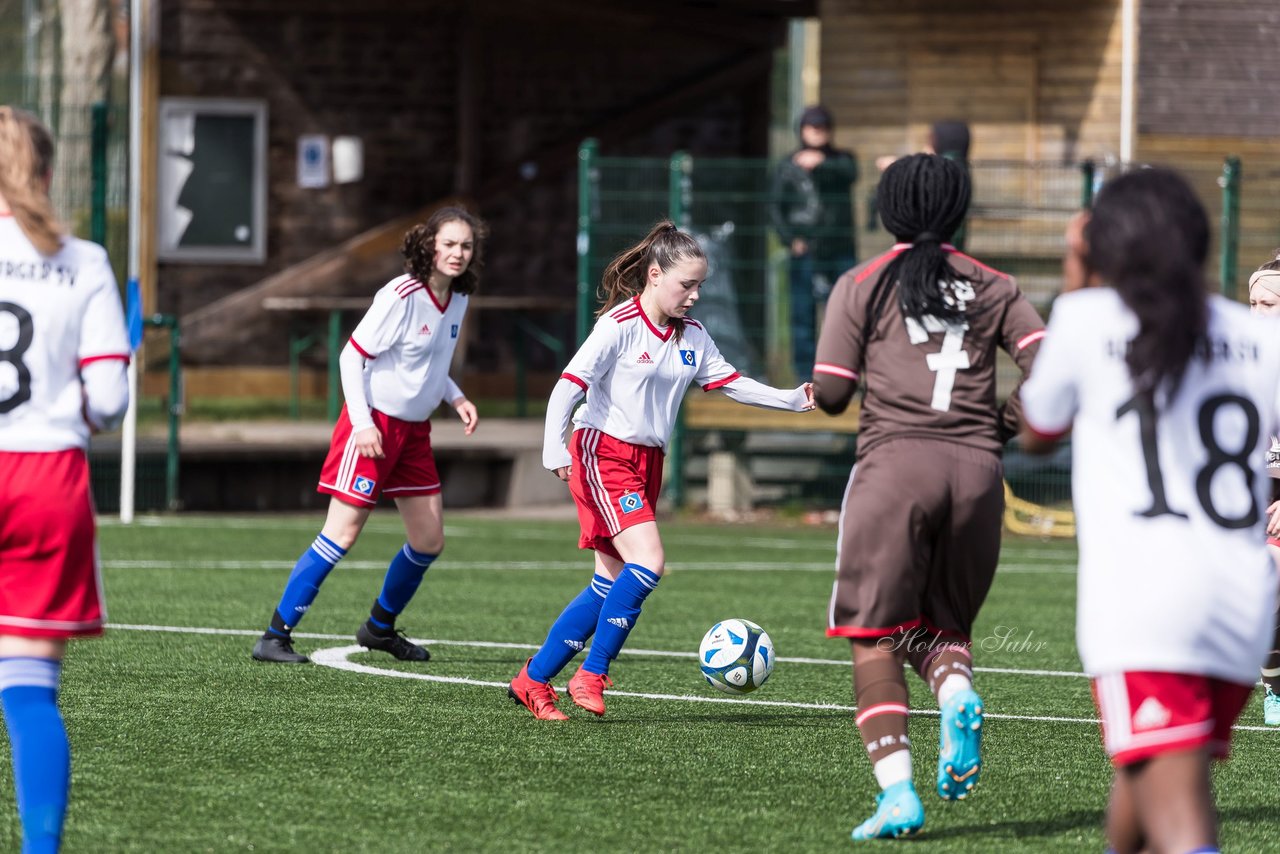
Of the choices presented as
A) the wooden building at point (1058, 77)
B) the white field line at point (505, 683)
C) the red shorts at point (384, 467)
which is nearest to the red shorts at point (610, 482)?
the white field line at point (505, 683)

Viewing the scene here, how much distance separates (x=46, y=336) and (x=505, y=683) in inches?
148

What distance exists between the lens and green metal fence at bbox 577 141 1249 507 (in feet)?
50.9

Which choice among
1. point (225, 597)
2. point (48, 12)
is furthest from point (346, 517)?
point (48, 12)

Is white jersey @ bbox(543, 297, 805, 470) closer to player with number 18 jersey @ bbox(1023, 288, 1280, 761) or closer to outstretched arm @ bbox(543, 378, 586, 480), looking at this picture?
outstretched arm @ bbox(543, 378, 586, 480)

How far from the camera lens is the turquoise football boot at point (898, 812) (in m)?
4.75

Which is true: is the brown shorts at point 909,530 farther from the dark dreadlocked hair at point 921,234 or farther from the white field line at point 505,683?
the white field line at point 505,683

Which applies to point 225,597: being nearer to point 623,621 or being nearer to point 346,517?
point 346,517

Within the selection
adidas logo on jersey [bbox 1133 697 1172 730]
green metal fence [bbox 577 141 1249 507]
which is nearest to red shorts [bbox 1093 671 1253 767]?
adidas logo on jersey [bbox 1133 697 1172 730]

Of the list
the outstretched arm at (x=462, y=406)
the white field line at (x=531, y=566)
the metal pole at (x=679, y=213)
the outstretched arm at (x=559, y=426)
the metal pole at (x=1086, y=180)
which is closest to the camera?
the outstretched arm at (x=559, y=426)

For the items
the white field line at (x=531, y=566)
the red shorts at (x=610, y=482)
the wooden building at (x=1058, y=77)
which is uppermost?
the wooden building at (x=1058, y=77)

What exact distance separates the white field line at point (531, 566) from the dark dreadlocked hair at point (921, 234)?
747 centimetres

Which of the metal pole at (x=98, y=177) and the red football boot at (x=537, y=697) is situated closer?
the red football boot at (x=537, y=697)

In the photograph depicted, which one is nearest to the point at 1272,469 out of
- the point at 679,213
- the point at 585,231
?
the point at 679,213

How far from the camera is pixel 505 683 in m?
7.62
